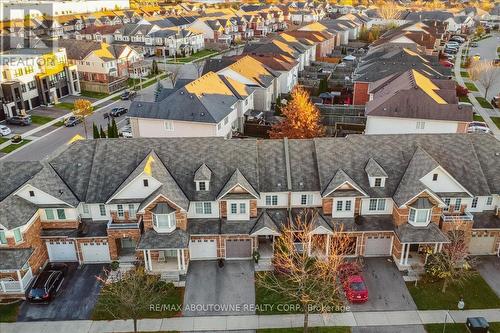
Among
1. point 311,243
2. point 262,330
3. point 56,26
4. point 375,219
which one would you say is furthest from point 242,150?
point 56,26

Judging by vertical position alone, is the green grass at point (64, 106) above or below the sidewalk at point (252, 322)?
above

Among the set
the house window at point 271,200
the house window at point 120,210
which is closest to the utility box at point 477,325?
the house window at point 271,200

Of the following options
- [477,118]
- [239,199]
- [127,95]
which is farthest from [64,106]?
[477,118]

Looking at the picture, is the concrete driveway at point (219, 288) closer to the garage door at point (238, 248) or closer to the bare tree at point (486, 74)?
the garage door at point (238, 248)

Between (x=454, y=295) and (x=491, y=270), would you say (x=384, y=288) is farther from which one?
(x=491, y=270)

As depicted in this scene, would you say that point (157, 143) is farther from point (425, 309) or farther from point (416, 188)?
point (425, 309)

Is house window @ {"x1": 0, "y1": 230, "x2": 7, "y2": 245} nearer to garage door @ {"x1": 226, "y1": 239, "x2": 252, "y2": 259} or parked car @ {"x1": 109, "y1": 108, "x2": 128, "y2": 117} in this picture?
garage door @ {"x1": 226, "y1": 239, "x2": 252, "y2": 259}
